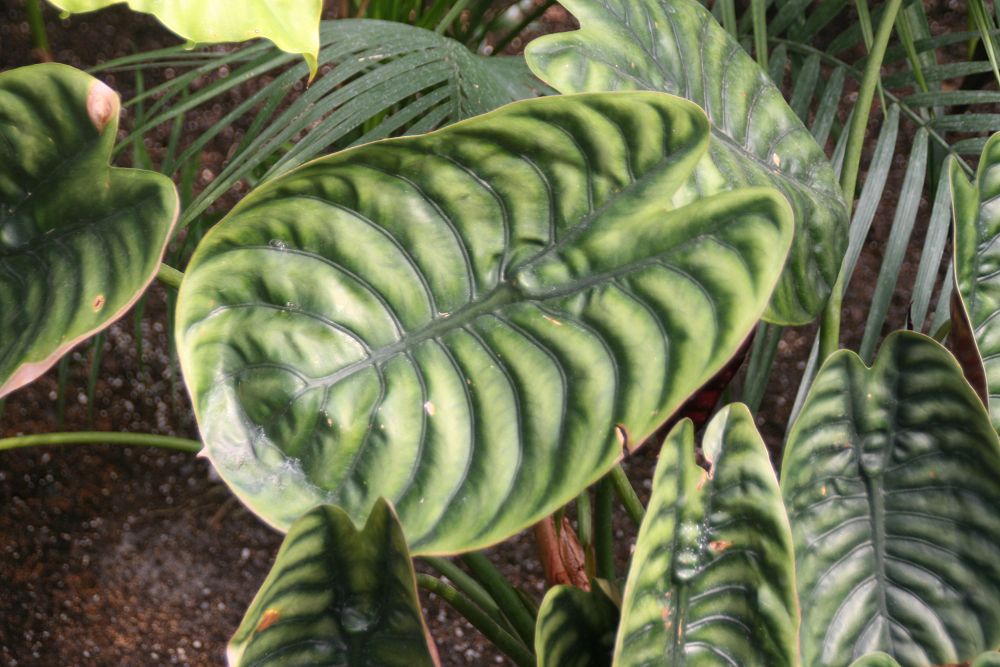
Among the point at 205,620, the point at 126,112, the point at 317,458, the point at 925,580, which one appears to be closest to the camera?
the point at 317,458

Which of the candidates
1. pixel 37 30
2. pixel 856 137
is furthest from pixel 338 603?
pixel 37 30

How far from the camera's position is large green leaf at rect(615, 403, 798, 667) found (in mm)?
559

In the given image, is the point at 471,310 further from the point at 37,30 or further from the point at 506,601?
the point at 37,30

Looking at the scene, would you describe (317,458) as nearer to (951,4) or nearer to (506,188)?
(506,188)

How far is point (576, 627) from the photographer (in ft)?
2.02

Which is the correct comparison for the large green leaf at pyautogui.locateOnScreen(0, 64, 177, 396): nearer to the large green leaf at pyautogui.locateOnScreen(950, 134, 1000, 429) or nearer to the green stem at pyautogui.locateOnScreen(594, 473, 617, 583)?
the green stem at pyautogui.locateOnScreen(594, 473, 617, 583)

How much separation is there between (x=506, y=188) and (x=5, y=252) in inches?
14.4

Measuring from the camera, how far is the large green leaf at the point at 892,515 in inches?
25.7

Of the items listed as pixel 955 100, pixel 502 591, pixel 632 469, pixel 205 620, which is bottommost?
pixel 205 620

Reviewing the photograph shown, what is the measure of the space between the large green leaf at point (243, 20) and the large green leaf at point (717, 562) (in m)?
0.34

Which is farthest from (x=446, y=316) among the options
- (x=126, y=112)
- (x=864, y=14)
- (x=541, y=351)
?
(x=126, y=112)

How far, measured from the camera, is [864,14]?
0.99m

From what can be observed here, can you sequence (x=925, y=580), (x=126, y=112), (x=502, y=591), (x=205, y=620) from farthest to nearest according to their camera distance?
(x=126, y=112) → (x=205, y=620) → (x=502, y=591) → (x=925, y=580)

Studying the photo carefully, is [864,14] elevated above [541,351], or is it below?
above
